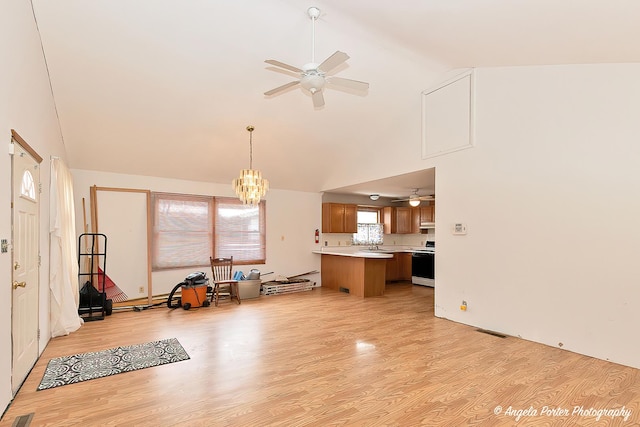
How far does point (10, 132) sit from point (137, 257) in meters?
3.98

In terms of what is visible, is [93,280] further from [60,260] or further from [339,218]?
[339,218]

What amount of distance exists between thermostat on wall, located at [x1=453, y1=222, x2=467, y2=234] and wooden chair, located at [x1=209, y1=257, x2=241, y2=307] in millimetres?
4117

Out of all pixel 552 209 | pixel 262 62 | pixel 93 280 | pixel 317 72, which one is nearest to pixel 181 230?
pixel 93 280

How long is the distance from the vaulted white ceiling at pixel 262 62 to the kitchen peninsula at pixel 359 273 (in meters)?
1.87

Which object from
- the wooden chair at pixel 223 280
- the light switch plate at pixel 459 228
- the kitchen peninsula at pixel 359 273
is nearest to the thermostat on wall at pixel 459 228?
the light switch plate at pixel 459 228

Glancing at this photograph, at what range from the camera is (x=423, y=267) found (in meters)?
8.19

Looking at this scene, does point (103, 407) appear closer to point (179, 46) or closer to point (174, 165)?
point (179, 46)

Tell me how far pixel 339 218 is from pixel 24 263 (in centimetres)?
623

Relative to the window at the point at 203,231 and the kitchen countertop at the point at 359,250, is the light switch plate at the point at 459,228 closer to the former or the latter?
the kitchen countertop at the point at 359,250

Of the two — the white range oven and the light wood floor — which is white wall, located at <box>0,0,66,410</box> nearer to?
the light wood floor

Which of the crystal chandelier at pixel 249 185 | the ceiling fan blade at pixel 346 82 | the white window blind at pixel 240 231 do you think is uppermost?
the ceiling fan blade at pixel 346 82

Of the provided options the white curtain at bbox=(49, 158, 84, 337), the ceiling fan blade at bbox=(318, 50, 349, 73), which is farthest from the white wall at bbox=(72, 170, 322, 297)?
the ceiling fan blade at bbox=(318, 50, 349, 73)

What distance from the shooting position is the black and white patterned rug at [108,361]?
3.04m

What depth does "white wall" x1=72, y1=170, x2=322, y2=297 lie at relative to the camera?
6.10 meters
